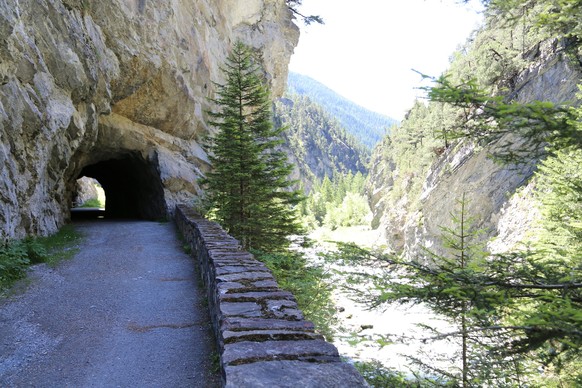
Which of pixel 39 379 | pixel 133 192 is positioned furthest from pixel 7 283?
pixel 133 192

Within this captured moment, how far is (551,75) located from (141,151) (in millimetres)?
22172

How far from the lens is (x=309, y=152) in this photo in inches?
6043

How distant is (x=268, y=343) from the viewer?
10.7 feet

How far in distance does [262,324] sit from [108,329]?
2694mm

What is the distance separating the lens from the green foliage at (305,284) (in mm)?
8680

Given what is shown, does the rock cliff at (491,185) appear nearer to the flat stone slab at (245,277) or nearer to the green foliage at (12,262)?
the flat stone slab at (245,277)

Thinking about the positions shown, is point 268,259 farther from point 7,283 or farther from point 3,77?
point 3,77

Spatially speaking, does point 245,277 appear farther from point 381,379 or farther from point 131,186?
point 131,186

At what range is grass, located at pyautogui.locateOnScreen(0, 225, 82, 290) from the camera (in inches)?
278

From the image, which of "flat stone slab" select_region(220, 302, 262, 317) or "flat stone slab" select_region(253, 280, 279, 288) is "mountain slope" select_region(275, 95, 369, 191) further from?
"flat stone slab" select_region(220, 302, 262, 317)

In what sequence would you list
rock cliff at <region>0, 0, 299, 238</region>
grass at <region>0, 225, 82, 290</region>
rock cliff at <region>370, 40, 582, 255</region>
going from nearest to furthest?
grass at <region>0, 225, 82, 290</region>, rock cliff at <region>0, 0, 299, 238</region>, rock cliff at <region>370, 40, 582, 255</region>

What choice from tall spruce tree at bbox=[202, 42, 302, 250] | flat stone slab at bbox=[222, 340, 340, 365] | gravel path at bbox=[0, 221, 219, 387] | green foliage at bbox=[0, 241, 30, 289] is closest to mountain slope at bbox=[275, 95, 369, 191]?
tall spruce tree at bbox=[202, 42, 302, 250]

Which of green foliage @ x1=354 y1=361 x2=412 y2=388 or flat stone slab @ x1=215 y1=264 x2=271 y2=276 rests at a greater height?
flat stone slab @ x1=215 y1=264 x2=271 y2=276

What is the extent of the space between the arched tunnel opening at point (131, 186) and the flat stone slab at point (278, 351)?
16.3 m
